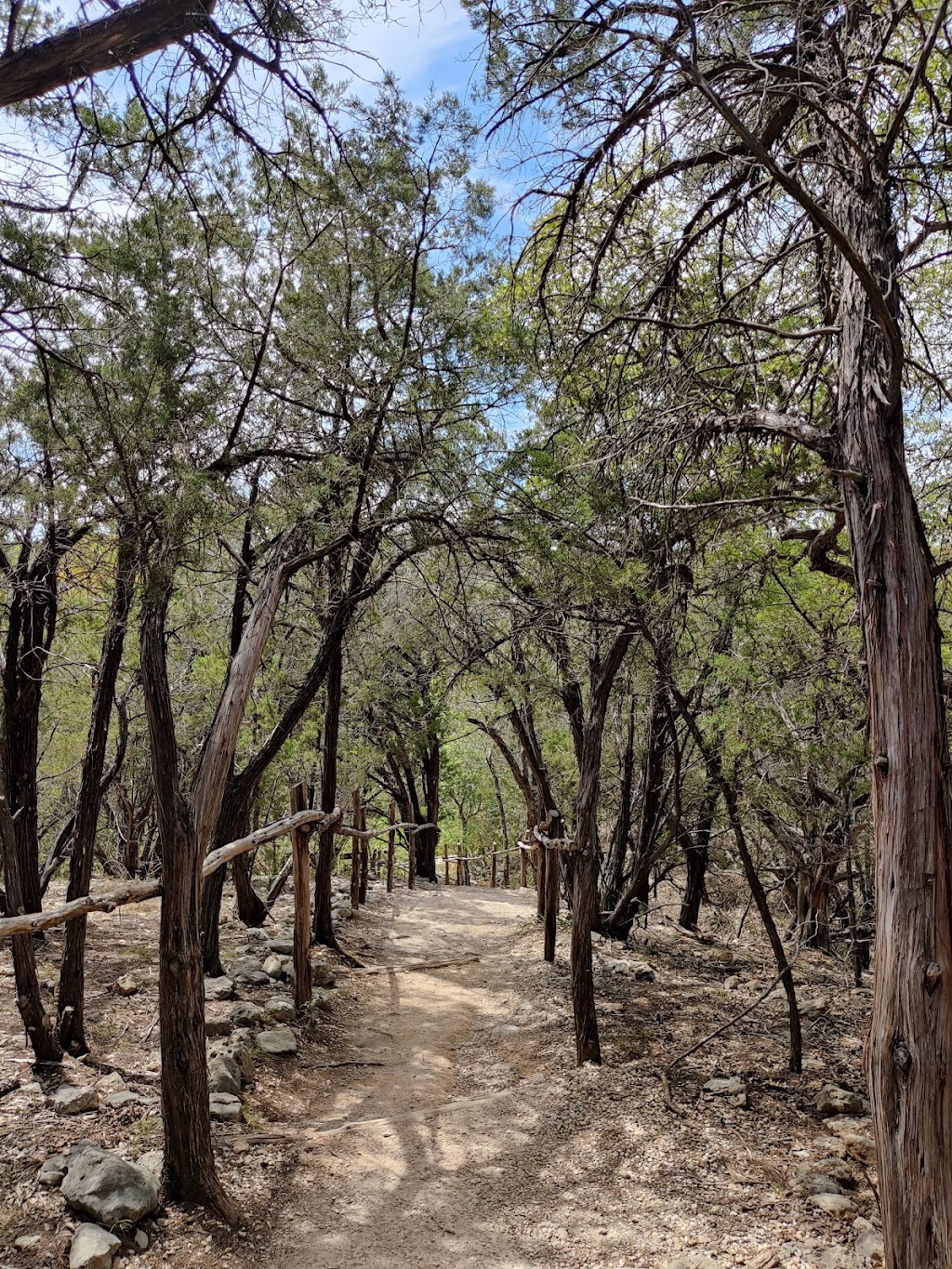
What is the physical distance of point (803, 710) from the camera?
618 centimetres

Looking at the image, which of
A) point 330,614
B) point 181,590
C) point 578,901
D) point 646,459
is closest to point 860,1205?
point 578,901

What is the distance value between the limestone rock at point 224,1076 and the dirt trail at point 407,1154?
54 centimetres

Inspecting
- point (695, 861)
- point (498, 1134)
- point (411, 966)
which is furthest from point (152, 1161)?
point (695, 861)

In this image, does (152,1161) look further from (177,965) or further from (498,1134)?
(498,1134)

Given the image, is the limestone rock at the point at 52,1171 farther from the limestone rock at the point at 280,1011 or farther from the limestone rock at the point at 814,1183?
the limestone rock at the point at 814,1183

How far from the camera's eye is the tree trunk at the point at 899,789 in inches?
109

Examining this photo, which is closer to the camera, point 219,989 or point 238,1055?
point 238,1055

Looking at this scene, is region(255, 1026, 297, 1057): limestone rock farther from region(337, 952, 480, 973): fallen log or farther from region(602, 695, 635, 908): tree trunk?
region(602, 695, 635, 908): tree trunk

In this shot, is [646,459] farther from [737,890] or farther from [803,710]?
[737,890]

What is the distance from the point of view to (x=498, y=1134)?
5.33m

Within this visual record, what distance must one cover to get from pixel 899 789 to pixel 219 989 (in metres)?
6.17

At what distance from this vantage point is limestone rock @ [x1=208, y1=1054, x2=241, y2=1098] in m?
5.42

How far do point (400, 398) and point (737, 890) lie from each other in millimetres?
8462

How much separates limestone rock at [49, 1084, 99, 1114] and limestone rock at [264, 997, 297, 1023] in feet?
7.76
